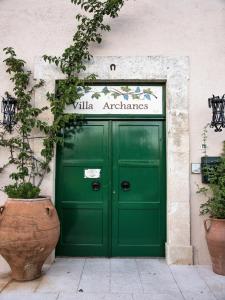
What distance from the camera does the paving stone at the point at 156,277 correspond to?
3.70m

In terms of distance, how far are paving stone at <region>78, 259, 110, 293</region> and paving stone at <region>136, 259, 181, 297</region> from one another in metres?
0.44

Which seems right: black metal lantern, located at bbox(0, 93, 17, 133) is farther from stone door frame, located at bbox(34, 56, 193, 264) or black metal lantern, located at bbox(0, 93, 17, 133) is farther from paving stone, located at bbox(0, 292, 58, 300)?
paving stone, located at bbox(0, 292, 58, 300)

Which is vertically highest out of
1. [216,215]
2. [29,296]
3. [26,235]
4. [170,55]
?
[170,55]

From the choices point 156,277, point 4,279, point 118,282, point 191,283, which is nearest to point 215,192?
point 191,283

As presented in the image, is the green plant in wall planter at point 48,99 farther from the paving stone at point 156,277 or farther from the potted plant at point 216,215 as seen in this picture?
the potted plant at point 216,215

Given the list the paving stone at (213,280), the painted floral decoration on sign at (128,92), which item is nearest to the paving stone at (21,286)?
the paving stone at (213,280)

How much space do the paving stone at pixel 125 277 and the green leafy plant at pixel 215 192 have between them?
4.10ft

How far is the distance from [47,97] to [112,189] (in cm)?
165

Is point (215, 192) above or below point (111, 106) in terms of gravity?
below

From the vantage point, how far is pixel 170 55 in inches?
192

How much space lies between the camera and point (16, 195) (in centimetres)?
419

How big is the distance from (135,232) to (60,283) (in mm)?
1445

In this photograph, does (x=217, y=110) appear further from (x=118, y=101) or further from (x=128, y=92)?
(x=118, y=101)

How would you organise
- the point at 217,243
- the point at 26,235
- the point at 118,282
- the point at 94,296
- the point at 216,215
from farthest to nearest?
1. the point at 216,215
2. the point at 217,243
3. the point at 118,282
4. the point at 26,235
5. the point at 94,296
